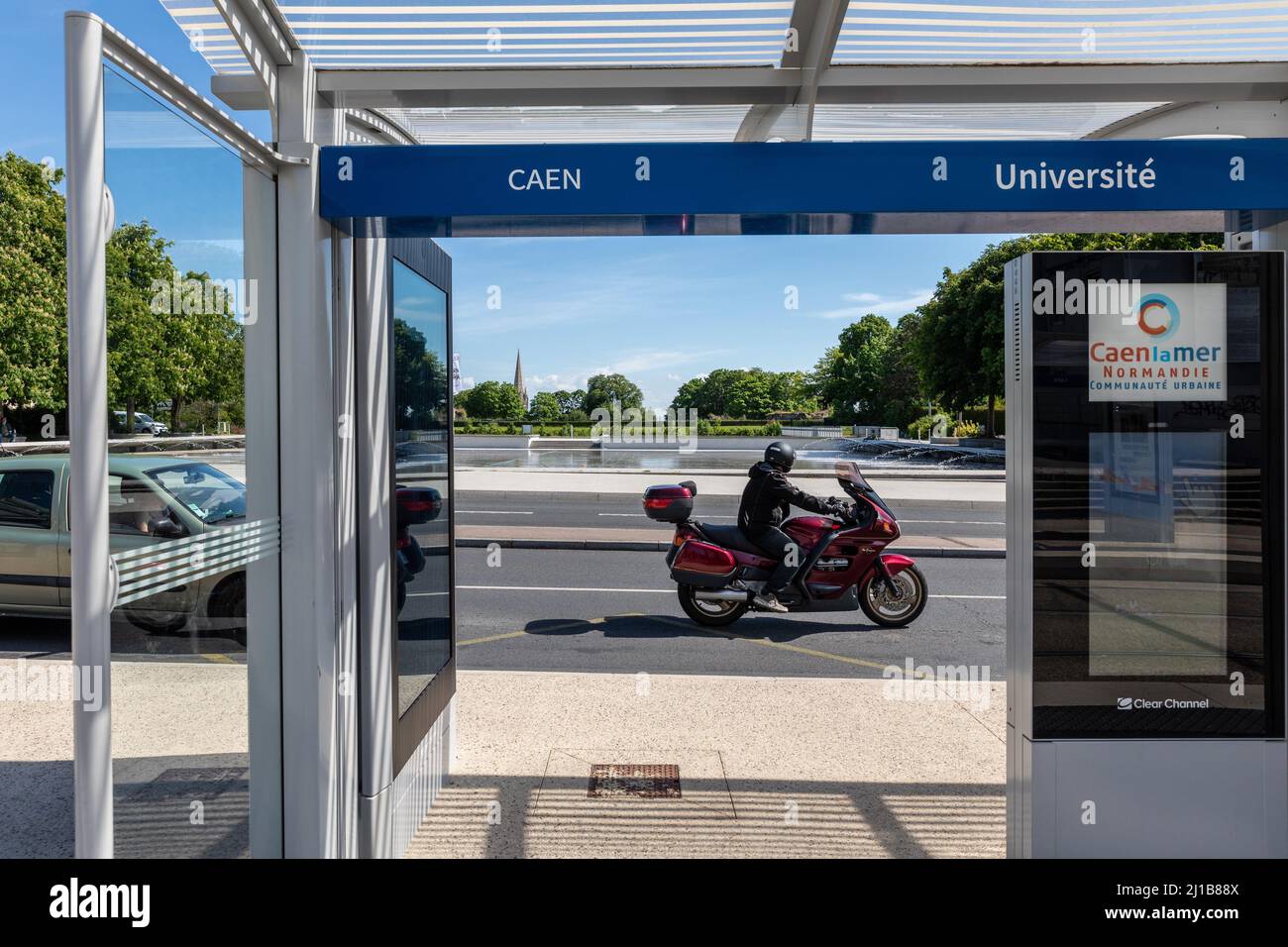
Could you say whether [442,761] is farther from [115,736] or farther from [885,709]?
[885,709]

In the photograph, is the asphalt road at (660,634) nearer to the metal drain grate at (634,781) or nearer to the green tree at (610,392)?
the metal drain grate at (634,781)

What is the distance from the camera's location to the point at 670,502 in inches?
328

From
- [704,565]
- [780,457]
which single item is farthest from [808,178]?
[704,565]

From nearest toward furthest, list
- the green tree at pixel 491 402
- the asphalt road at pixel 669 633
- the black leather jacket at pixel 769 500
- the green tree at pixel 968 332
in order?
1. the asphalt road at pixel 669 633
2. the black leather jacket at pixel 769 500
3. the green tree at pixel 968 332
4. the green tree at pixel 491 402

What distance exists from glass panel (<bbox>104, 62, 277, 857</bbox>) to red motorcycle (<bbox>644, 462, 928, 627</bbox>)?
5.05 m

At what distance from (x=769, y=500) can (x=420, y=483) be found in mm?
4257

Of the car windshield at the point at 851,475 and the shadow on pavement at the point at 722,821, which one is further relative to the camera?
the car windshield at the point at 851,475

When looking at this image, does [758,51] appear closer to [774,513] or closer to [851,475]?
[774,513]

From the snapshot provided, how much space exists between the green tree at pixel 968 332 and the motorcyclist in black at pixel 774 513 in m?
29.4

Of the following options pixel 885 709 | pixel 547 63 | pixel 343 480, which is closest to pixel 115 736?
pixel 343 480

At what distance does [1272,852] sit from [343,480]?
3.63m

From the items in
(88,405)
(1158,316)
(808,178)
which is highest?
(808,178)
